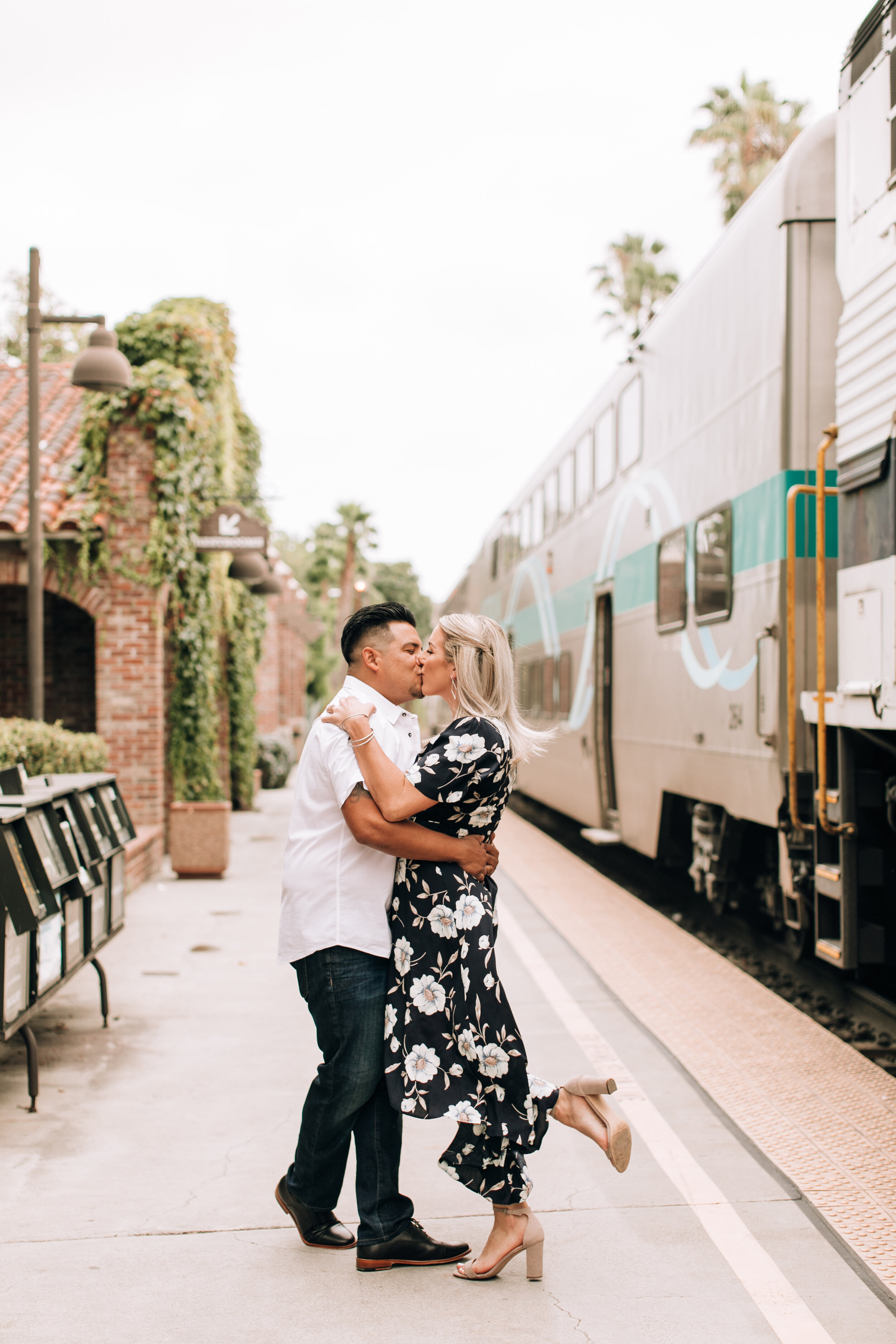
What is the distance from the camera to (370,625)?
384cm

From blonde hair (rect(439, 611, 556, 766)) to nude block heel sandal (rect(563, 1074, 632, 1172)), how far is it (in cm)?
93

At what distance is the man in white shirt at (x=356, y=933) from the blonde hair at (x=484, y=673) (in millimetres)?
150

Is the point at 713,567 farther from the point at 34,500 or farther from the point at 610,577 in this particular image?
the point at 34,500

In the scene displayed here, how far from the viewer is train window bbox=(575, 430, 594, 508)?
513 inches

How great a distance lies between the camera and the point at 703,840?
8.99 m

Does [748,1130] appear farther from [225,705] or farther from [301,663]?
[301,663]

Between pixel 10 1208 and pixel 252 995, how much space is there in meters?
3.12

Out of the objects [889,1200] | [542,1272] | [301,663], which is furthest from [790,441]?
[301,663]

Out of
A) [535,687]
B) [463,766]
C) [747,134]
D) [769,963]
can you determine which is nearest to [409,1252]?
[463,766]

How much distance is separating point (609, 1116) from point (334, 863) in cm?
106

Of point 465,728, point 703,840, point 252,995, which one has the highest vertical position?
point 465,728

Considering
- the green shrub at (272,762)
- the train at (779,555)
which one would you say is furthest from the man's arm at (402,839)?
the green shrub at (272,762)

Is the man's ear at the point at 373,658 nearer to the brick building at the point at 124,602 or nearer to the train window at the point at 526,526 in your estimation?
the brick building at the point at 124,602

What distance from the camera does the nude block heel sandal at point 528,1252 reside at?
364 centimetres
